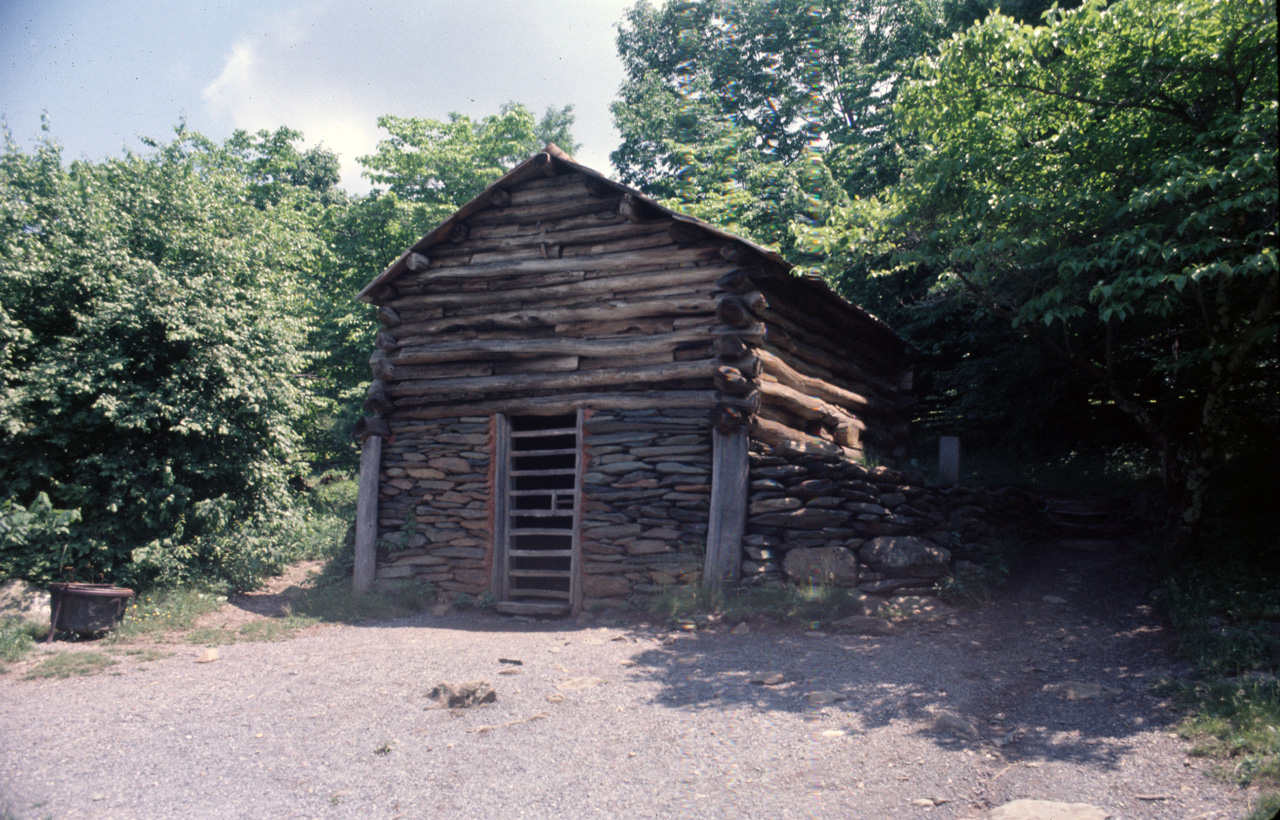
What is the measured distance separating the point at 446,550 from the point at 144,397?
3878mm

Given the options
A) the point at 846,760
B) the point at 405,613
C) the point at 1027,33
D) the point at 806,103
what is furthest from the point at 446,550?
the point at 806,103

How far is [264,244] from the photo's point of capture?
1220 centimetres

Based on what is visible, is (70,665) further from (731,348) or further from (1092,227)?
(1092,227)

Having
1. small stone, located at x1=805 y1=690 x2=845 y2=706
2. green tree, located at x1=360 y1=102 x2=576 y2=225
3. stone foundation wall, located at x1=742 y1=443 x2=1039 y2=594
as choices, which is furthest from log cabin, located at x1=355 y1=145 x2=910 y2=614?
green tree, located at x1=360 y1=102 x2=576 y2=225

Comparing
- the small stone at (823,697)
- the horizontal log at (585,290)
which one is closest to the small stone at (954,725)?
the small stone at (823,697)

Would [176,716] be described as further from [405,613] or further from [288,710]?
[405,613]

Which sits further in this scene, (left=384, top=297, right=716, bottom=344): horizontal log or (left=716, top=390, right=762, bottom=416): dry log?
(left=384, top=297, right=716, bottom=344): horizontal log

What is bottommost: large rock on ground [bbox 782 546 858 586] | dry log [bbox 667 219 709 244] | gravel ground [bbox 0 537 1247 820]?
gravel ground [bbox 0 537 1247 820]

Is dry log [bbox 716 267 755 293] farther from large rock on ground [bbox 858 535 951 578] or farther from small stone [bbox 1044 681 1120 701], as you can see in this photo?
small stone [bbox 1044 681 1120 701]

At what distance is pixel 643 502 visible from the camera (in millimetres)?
8234

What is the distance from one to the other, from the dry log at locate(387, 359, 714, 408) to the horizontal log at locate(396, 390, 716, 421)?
0.11 metres

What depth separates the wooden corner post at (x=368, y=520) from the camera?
9.27 meters

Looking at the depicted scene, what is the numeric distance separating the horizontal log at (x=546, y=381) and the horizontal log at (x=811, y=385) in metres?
0.74

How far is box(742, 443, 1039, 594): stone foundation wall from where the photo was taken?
24.2 ft
